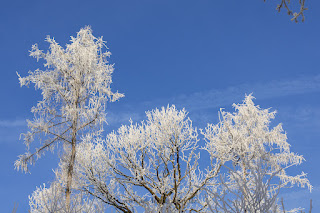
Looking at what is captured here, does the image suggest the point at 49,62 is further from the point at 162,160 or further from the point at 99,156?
the point at 162,160

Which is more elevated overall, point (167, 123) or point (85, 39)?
point (85, 39)

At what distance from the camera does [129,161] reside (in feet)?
42.9

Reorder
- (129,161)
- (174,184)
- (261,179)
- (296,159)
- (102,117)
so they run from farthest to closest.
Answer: (296,159) → (129,161) → (174,184) → (102,117) → (261,179)

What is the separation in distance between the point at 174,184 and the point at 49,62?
21.2 feet

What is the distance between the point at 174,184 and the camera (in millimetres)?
12250

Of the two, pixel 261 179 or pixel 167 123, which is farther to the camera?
pixel 167 123

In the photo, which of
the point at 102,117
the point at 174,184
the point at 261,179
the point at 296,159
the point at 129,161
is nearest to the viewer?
the point at 261,179

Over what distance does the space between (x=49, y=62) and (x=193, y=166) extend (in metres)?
6.71

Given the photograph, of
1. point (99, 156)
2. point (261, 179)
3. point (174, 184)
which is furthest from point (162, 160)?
point (261, 179)

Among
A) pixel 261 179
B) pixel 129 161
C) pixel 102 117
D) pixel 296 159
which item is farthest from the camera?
pixel 296 159

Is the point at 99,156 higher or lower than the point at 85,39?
lower

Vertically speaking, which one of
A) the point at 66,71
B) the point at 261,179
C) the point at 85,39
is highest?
the point at 85,39

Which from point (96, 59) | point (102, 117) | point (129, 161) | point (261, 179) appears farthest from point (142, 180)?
point (261, 179)

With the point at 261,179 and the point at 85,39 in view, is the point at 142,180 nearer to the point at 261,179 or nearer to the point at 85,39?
the point at 85,39
